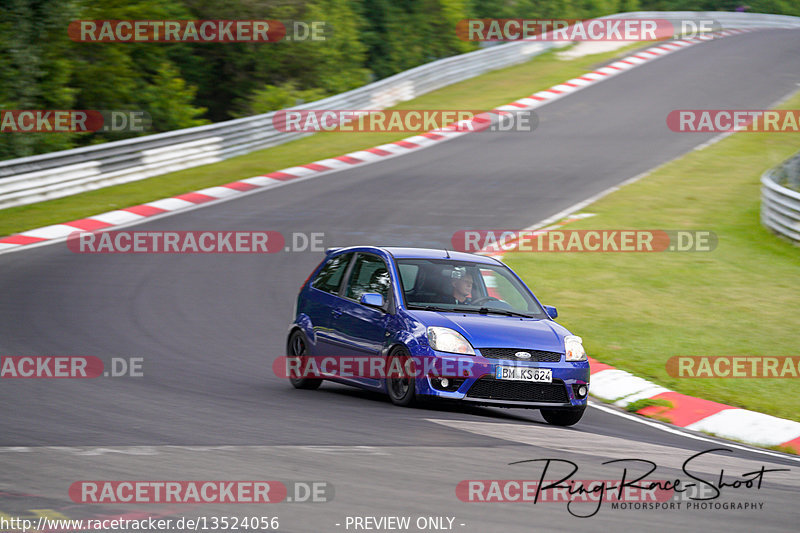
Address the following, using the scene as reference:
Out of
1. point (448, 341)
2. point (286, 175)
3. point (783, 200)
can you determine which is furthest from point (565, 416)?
point (286, 175)

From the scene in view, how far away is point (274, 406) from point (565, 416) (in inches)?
96.1

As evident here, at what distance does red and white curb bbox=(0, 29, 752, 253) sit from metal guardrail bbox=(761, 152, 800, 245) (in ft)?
32.3

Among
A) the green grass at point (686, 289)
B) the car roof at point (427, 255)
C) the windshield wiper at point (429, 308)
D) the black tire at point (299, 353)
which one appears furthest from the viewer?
the green grass at point (686, 289)

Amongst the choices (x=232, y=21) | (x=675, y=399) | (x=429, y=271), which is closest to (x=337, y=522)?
(x=429, y=271)

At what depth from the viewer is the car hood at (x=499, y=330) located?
9.05 metres

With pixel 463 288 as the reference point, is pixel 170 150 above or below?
below

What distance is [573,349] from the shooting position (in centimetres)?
940

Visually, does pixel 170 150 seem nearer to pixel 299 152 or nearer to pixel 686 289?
pixel 299 152

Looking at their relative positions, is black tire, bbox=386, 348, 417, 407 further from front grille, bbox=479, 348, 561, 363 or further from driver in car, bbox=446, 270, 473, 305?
driver in car, bbox=446, 270, 473, 305

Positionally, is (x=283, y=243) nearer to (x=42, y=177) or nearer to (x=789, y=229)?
(x=42, y=177)

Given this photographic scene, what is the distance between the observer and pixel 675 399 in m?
10.5

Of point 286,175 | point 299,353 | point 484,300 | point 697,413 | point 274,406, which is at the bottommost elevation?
point 286,175

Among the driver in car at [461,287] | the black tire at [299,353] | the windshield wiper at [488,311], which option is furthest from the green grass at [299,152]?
the windshield wiper at [488,311]

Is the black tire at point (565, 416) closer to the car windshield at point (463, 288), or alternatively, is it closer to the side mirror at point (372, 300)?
the car windshield at point (463, 288)
